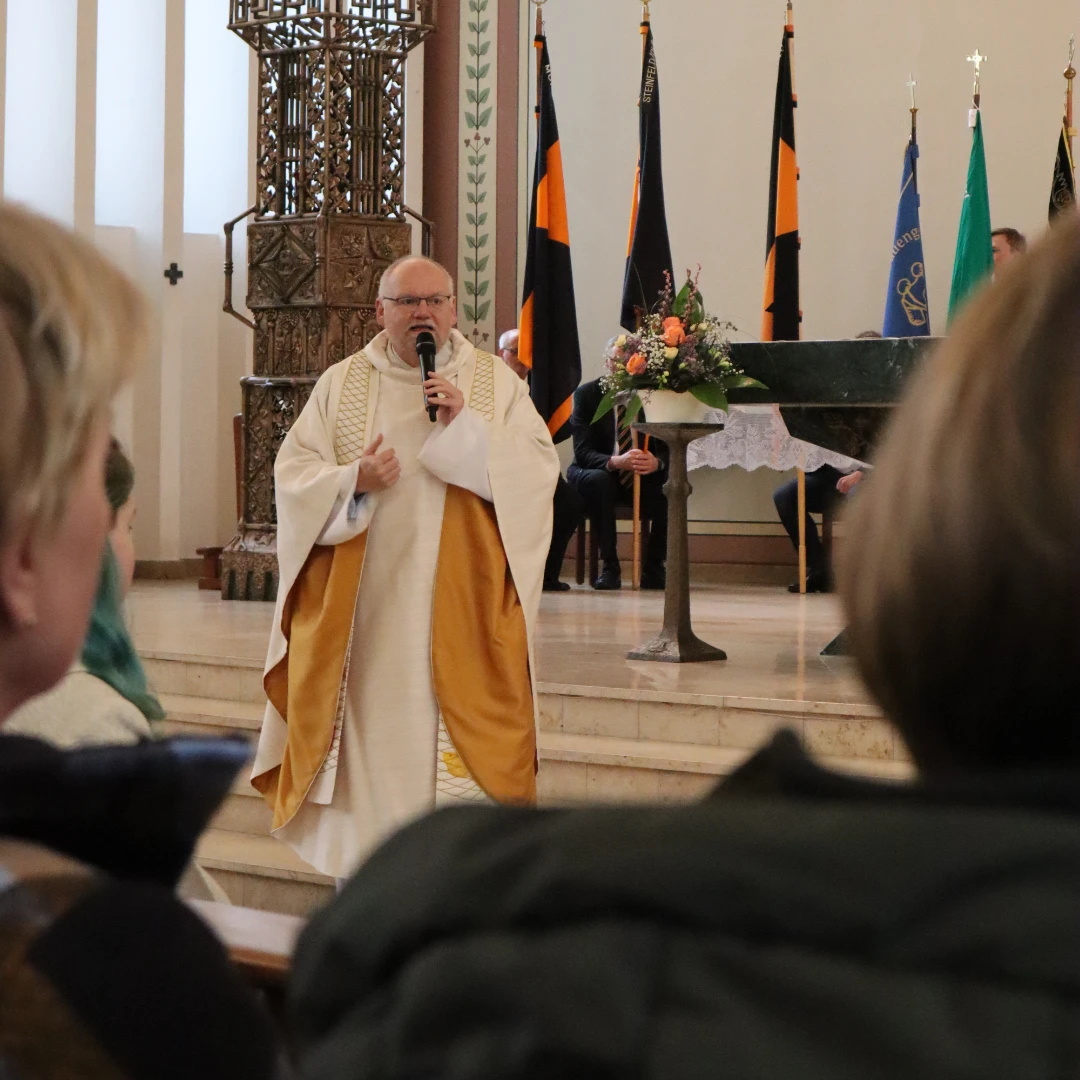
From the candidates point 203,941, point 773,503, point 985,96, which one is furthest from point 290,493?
point 985,96

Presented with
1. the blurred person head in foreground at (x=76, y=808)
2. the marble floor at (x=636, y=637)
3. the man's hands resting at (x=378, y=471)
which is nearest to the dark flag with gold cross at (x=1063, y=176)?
the marble floor at (x=636, y=637)

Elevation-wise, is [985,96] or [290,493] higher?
[985,96]

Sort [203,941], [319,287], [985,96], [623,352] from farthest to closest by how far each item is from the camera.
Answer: [985,96], [319,287], [623,352], [203,941]

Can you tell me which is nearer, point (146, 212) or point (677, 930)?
point (677, 930)

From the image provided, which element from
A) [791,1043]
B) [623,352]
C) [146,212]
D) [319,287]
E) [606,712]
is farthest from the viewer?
[146,212]

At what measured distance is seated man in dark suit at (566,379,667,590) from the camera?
8.59 m

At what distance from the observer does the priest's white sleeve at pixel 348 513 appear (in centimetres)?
404

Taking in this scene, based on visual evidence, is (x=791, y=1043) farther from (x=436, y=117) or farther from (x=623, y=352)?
(x=436, y=117)

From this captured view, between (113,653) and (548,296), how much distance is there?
580 centimetres

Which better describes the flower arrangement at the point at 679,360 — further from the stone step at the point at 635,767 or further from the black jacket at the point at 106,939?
the black jacket at the point at 106,939

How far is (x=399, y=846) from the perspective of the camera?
2.04 feet

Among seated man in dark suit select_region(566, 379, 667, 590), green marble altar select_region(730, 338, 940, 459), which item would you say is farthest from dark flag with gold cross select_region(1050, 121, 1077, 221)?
green marble altar select_region(730, 338, 940, 459)

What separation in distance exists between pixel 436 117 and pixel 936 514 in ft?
31.8

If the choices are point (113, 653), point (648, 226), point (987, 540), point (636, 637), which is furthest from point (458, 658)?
point (648, 226)
